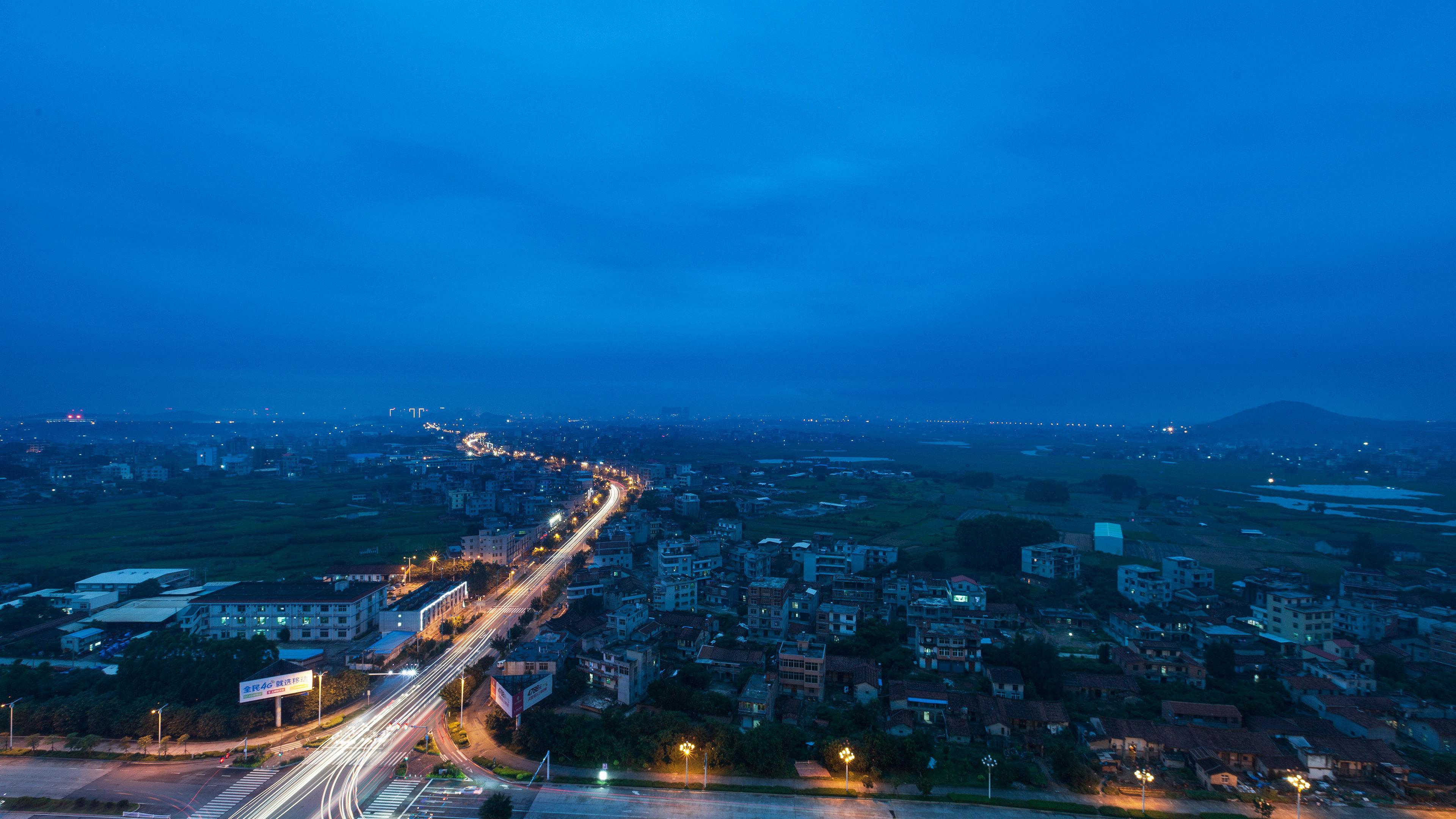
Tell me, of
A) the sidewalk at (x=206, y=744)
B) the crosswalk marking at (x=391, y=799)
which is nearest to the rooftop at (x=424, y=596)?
the sidewalk at (x=206, y=744)

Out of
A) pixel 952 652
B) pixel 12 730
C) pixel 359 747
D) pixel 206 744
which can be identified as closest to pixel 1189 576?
pixel 952 652

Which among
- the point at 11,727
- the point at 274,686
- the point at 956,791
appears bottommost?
the point at 956,791

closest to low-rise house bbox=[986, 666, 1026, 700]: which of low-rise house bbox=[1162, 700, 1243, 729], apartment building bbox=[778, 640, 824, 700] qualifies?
low-rise house bbox=[1162, 700, 1243, 729]

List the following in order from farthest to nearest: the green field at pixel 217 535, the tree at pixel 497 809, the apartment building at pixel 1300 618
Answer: the green field at pixel 217 535 < the apartment building at pixel 1300 618 < the tree at pixel 497 809

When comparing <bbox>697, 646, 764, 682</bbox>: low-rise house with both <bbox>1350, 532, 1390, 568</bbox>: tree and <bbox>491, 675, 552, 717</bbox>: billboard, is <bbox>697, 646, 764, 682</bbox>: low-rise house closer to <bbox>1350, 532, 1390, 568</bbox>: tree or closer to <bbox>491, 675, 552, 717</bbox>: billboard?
<bbox>491, 675, 552, 717</bbox>: billboard

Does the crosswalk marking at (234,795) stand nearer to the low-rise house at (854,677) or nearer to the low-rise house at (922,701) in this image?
the low-rise house at (854,677)

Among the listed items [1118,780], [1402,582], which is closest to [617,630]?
[1118,780]

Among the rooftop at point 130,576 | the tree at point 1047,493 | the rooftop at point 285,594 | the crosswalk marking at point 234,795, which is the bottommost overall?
the crosswalk marking at point 234,795

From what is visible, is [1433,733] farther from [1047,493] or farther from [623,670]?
[1047,493]
